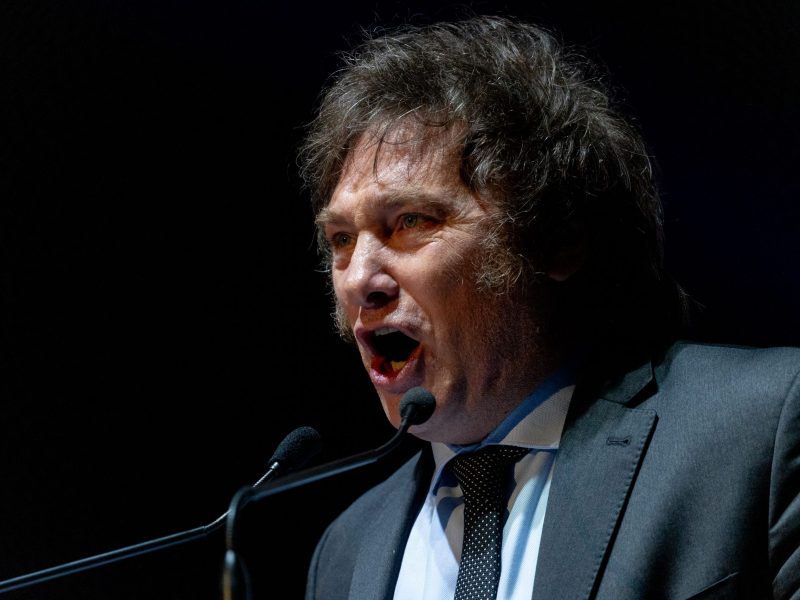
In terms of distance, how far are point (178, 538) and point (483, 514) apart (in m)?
0.67

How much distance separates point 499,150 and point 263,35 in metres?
0.84

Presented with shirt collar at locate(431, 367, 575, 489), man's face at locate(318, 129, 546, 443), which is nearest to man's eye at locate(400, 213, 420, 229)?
man's face at locate(318, 129, 546, 443)

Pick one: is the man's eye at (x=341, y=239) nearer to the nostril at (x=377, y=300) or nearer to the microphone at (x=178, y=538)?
the nostril at (x=377, y=300)

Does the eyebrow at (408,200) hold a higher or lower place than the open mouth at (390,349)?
higher

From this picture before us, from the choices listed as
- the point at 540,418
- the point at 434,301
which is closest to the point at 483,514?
the point at 540,418

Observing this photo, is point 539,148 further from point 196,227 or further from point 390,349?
point 196,227

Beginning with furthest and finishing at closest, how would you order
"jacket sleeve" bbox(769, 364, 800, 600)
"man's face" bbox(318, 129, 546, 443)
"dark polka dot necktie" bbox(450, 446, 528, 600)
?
"man's face" bbox(318, 129, 546, 443) < "dark polka dot necktie" bbox(450, 446, 528, 600) < "jacket sleeve" bbox(769, 364, 800, 600)

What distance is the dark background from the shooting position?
7.74 ft

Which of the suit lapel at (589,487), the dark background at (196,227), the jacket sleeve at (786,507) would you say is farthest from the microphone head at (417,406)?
the dark background at (196,227)

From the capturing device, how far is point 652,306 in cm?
219

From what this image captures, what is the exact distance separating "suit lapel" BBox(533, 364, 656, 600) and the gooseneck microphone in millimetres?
301

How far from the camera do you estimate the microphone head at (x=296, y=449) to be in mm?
1596

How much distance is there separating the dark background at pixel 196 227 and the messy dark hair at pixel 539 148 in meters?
0.20

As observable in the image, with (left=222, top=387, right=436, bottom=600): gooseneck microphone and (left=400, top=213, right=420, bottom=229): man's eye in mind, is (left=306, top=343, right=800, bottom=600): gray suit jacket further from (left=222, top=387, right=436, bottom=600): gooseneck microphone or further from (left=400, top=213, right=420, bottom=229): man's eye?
(left=400, top=213, right=420, bottom=229): man's eye
